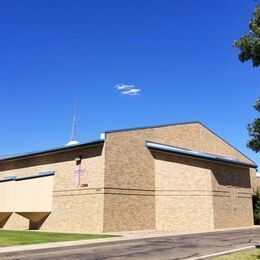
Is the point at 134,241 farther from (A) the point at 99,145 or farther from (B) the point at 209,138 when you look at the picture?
(B) the point at 209,138

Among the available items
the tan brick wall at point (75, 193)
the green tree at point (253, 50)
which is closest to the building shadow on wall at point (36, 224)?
the tan brick wall at point (75, 193)

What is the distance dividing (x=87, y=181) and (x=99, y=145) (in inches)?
101

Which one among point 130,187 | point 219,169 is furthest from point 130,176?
point 219,169

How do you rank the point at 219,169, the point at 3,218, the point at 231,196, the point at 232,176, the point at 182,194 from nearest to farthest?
the point at 182,194 < the point at 219,169 < the point at 231,196 < the point at 232,176 < the point at 3,218

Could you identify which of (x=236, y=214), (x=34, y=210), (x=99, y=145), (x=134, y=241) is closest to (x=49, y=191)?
(x=34, y=210)

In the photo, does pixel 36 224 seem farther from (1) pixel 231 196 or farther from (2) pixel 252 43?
(2) pixel 252 43

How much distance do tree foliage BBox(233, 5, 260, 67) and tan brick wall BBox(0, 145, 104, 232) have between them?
16821 mm

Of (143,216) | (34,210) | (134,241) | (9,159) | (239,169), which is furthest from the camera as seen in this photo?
(9,159)

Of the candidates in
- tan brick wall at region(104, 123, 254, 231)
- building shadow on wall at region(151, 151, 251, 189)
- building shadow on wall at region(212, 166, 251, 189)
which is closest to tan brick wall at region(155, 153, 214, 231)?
building shadow on wall at region(151, 151, 251, 189)

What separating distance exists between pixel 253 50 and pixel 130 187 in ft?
60.6

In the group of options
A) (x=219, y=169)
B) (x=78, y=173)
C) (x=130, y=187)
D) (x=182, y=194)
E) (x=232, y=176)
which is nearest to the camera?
(x=130, y=187)

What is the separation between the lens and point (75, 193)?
2811cm

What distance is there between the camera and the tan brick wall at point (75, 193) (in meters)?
26.5

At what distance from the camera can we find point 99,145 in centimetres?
2691
